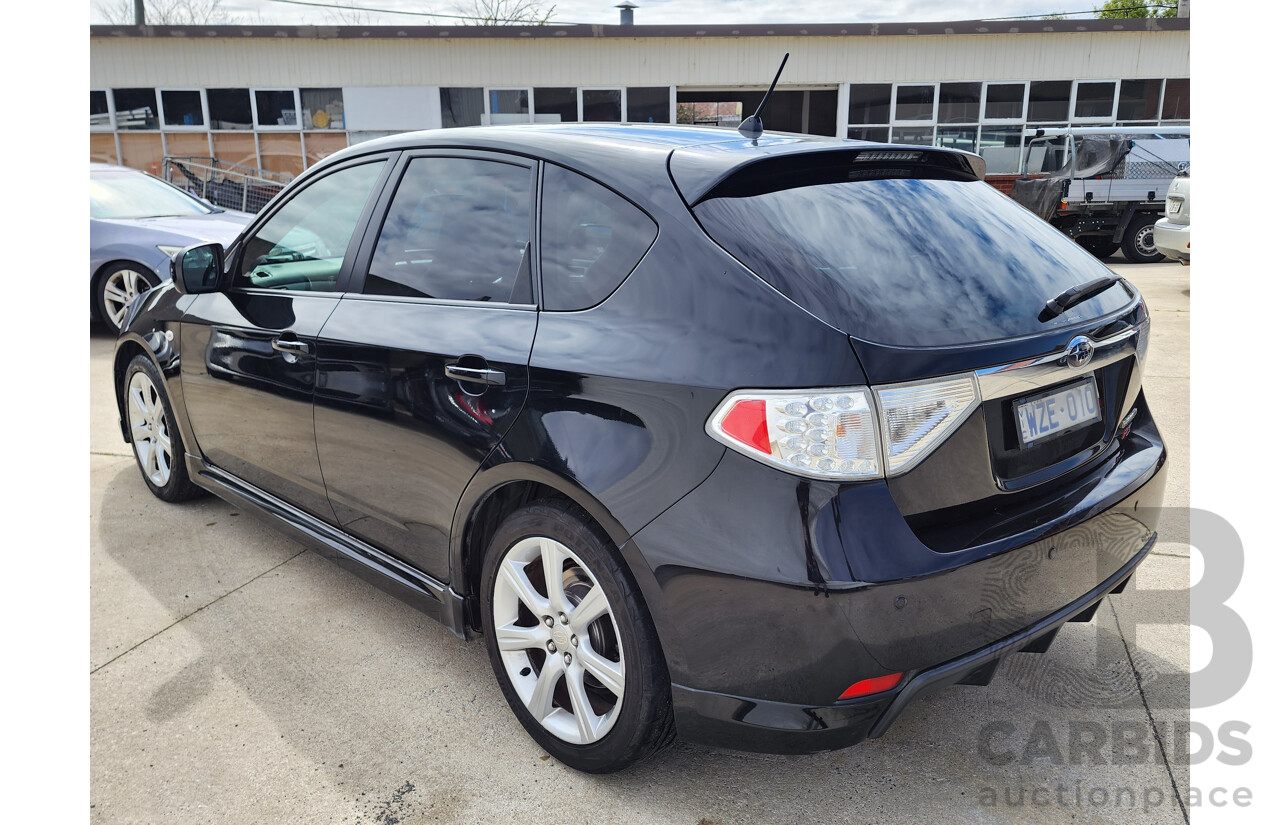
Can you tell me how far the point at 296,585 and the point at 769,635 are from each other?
2.30 m

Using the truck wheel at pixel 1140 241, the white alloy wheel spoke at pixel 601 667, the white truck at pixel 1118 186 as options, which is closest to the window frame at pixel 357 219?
the white alloy wheel spoke at pixel 601 667

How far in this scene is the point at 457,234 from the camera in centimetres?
259

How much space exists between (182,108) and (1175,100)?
73.7 ft

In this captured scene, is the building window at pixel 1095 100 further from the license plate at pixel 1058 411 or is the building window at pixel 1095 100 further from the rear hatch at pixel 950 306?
the license plate at pixel 1058 411

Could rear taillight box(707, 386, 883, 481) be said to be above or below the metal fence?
below

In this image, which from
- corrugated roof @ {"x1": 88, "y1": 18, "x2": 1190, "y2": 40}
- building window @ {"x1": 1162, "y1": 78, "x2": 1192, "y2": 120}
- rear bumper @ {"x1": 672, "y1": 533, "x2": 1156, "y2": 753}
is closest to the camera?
rear bumper @ {"x1": 672, "y1": 533, "x2": 1156, "y2": 753}

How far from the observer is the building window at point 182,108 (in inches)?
770

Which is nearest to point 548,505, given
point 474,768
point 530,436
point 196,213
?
point 530,436

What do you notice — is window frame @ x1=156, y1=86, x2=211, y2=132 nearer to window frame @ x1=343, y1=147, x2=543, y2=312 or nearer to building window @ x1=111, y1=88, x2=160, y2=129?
building window @ x1=111, y1=88, x2=160, y2=129

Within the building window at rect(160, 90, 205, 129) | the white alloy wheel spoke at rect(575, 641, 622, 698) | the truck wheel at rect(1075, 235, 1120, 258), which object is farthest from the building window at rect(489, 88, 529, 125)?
the white alloy wheel spoke at rect(575, 641, 622, 698)

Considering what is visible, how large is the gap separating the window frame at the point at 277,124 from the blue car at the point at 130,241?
469 inches

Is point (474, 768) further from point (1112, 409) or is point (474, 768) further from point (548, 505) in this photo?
point (1112, 409)

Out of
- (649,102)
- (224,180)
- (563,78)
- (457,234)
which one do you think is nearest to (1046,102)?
(649,102)

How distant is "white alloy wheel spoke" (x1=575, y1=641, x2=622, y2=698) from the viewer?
2.11 metres
